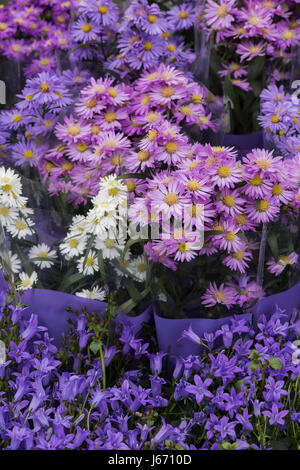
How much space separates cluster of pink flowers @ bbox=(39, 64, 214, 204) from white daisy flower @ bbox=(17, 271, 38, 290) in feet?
0.53

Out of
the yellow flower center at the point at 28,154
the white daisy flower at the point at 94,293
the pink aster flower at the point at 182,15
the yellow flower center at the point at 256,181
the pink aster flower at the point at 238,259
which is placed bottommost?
the white daisy flower at the point at 94,293

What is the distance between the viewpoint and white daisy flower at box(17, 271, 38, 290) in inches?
37.8

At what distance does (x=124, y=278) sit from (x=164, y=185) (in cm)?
18

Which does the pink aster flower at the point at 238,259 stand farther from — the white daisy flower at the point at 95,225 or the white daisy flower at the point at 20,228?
the white daisy flower at the point at 20,228

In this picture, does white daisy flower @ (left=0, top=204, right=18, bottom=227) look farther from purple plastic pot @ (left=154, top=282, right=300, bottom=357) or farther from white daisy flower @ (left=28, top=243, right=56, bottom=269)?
purple plastic pot @ (left=154, top=282, right=300, bottom=357)

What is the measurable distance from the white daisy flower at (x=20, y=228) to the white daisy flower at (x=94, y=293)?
0.14 m

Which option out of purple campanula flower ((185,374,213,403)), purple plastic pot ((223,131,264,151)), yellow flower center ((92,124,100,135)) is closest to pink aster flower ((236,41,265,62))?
purple plastic pot ((223,131,264,151))

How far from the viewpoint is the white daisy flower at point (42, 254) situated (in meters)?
0.98

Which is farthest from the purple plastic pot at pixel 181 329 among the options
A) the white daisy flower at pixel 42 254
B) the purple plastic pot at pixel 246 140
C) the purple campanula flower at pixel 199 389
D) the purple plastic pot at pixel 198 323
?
the purple plastic pot at pixel 246 140

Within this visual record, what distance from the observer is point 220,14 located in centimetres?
125

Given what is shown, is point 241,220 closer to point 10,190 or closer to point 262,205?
point 262,205
